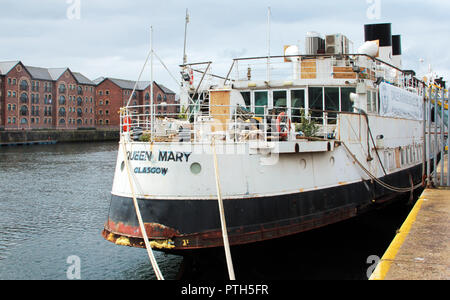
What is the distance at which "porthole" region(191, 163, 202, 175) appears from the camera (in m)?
11.6

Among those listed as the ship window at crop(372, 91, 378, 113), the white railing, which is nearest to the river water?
the white railing

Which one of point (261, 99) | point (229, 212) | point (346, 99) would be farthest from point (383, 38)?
point (229, 212)

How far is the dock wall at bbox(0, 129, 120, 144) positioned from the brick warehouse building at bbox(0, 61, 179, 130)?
9307mm

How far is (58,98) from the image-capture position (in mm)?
120188

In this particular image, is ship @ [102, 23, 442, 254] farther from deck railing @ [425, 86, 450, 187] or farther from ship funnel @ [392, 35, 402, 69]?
ship funnel @ [392, 35, 402, 69]

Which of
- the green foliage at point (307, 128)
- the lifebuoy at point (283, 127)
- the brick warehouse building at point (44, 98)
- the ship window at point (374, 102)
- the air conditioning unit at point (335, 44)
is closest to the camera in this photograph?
→ the lifebuoy at point (283, 127)

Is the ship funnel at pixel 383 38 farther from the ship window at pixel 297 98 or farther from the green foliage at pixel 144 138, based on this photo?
the green foliage at pixel 144 138

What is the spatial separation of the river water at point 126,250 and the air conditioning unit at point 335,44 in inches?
287

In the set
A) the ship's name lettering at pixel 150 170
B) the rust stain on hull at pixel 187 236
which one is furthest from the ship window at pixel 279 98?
the ship's name lettering at pixel 150 170

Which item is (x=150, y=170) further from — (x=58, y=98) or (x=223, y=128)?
(x=58, y=98)

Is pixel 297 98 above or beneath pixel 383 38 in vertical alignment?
beneath

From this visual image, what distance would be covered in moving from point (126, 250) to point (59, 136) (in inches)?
3580

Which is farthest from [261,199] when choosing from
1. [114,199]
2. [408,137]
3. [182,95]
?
[408,137]

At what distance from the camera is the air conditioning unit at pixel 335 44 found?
1933cm
